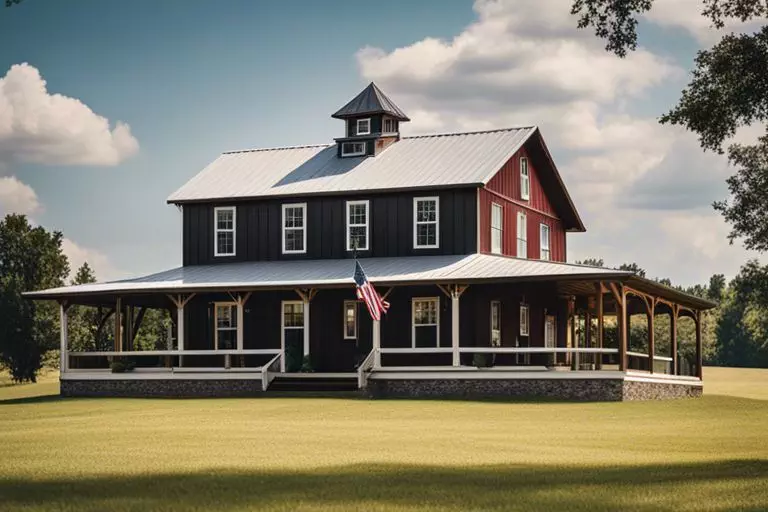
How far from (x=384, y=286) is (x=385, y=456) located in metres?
19.3

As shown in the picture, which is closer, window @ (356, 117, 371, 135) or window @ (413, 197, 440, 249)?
window @ (413, 197, 440, 249)

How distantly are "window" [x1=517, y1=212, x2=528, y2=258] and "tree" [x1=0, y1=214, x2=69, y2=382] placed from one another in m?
23.9

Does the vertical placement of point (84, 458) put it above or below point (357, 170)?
below

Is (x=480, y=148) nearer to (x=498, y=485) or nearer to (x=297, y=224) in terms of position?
(x=297, y=224)

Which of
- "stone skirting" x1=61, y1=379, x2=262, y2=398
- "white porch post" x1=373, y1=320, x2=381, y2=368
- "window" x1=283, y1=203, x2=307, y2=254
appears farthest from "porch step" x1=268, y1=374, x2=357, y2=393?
"window" x1=283, y1=203, x2=307, y2=254

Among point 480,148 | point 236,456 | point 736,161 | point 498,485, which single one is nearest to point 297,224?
point 480,148

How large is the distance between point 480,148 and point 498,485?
29.6 meters

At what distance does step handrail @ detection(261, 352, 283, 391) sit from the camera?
38.1 metres

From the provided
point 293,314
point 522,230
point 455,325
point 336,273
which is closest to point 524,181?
point 522,230

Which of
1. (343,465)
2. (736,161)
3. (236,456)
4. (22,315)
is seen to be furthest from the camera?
(22,315)

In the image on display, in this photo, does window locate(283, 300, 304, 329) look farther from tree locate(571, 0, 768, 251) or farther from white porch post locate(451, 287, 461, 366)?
tree locate(571, 0, 768, 251)

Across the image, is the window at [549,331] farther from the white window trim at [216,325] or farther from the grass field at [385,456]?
the grass field at [385,456]

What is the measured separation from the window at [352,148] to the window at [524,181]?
552 centimetres

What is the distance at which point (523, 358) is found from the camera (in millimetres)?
41938
